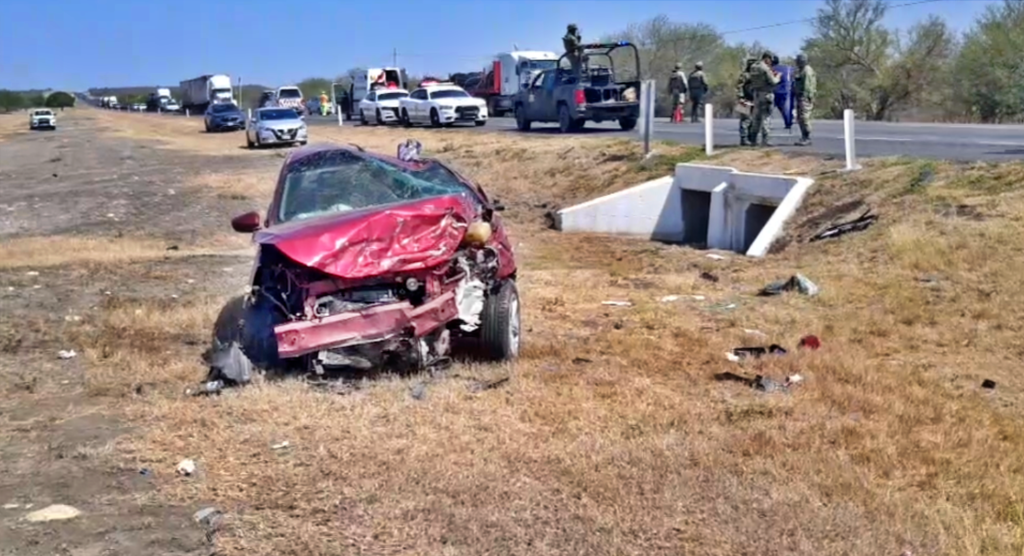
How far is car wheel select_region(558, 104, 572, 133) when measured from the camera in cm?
3069

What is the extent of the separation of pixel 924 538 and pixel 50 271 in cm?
1127

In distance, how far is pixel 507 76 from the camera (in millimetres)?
50031

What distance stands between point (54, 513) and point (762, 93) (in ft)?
50.0

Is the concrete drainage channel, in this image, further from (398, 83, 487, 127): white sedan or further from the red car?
(398, 83, 487, 127): white sedan

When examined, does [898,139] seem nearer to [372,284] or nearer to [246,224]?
[246,224]

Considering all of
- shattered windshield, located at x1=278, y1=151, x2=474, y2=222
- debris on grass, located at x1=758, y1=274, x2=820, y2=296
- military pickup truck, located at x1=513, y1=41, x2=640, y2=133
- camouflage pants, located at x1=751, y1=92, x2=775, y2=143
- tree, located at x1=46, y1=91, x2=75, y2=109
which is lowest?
debris on grass, located at x1=758, y1=274, x2=820, y2=296

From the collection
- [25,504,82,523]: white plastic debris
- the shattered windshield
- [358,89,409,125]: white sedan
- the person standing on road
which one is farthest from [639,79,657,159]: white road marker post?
[358,89,409,125]: white sedan

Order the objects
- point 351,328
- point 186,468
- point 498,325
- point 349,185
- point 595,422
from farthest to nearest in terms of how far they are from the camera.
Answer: point 349,185 < point 498,325 < point 351,328 < point 595,422 < point 186,468

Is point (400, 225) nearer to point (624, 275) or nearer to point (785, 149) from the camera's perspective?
point (624, 275)

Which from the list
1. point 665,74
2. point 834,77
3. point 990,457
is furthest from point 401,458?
point 665,74

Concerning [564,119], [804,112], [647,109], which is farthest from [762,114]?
[564,119]

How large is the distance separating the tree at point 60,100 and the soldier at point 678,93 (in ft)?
434

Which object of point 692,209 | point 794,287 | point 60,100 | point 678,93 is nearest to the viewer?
point 794,287

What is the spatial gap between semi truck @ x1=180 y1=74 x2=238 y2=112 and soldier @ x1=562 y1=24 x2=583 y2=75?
165 ft
